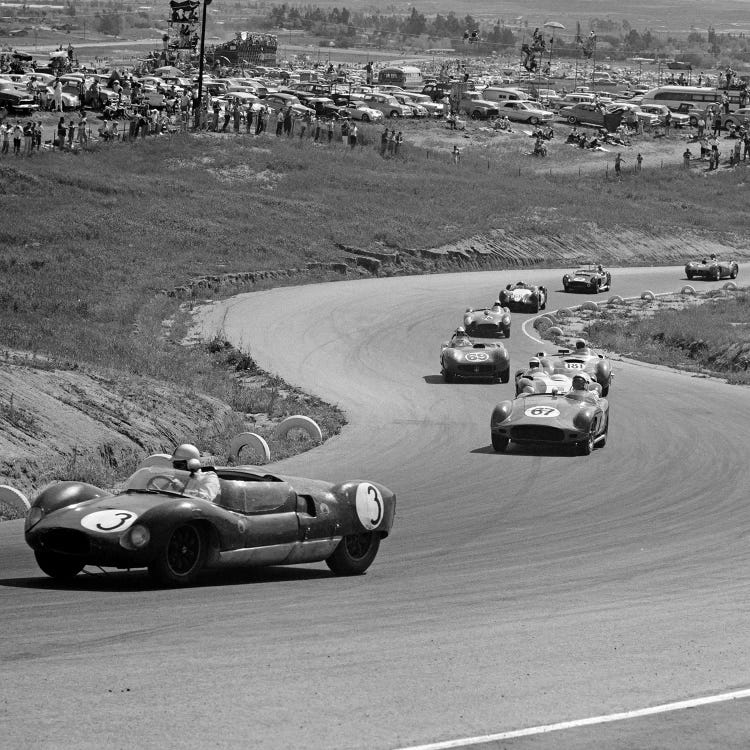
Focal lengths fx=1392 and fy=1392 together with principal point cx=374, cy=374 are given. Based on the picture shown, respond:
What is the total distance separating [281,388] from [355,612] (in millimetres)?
19220

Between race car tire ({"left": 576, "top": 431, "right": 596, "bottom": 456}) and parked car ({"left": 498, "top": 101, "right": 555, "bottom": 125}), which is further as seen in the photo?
parked car ({"left": 498, "top": 101, "right": 555, "bottom": 125})

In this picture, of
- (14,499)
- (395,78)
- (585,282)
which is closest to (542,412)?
(14,499)

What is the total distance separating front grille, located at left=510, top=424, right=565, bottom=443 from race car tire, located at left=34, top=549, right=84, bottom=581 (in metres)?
11.9

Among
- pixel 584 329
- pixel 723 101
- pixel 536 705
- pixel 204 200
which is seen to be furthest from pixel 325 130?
pixel 536 705

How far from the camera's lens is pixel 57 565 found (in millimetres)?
11906

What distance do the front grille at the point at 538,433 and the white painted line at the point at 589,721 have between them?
13471 millimetres

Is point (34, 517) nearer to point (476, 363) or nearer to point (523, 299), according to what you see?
point (476, 363)

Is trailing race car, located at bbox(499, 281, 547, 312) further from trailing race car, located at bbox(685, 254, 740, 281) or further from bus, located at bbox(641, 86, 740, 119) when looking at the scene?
bus, located at bbox(641, 86, 740, 119)

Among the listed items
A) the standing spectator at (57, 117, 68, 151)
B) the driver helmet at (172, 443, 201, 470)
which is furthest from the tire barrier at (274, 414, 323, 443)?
the standing spectator at (57, 117, 68, 151)

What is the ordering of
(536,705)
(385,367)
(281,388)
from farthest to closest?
(385,367), (281,388), (536,705)

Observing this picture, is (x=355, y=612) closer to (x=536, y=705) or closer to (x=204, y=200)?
(x=536, y=705)

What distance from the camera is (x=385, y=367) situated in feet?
113

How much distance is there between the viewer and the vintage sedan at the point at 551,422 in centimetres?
2270

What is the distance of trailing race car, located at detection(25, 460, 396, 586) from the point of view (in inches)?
456
